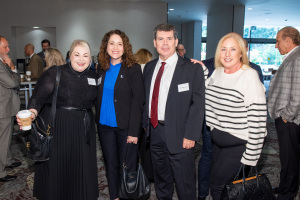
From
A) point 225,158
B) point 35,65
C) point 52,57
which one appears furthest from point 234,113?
point 35,65

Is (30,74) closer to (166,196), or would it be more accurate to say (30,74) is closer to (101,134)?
(101,134)

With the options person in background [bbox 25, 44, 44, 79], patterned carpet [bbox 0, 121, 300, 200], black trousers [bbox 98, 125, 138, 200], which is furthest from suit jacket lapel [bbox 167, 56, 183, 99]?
person in background [bbox 25, 44, 44, 79]

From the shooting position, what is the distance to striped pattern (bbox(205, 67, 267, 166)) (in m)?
1.83

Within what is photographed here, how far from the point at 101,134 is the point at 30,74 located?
13.8 ft

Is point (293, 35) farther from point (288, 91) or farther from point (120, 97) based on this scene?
point (120, 97)

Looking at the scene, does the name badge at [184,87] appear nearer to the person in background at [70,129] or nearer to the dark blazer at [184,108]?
the dark blazer at [184,108]

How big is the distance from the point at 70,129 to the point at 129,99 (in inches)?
23.7

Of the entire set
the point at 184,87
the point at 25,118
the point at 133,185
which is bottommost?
the point at 133,185

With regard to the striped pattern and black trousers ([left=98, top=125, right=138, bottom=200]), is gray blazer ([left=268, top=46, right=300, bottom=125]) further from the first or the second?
black trousers ([left=98, top=125, right=138, bottom=200])

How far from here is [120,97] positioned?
7.96ft

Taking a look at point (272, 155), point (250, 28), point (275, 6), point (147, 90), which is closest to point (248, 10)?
point (275, 6)

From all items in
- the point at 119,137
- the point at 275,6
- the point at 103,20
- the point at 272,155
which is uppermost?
the point at 275,6

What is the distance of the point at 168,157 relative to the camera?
7.88ft

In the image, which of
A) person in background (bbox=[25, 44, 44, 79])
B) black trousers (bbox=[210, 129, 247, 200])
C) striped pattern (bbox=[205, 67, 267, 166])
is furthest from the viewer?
person in background (bbox=[25, 44, 44, 79])
